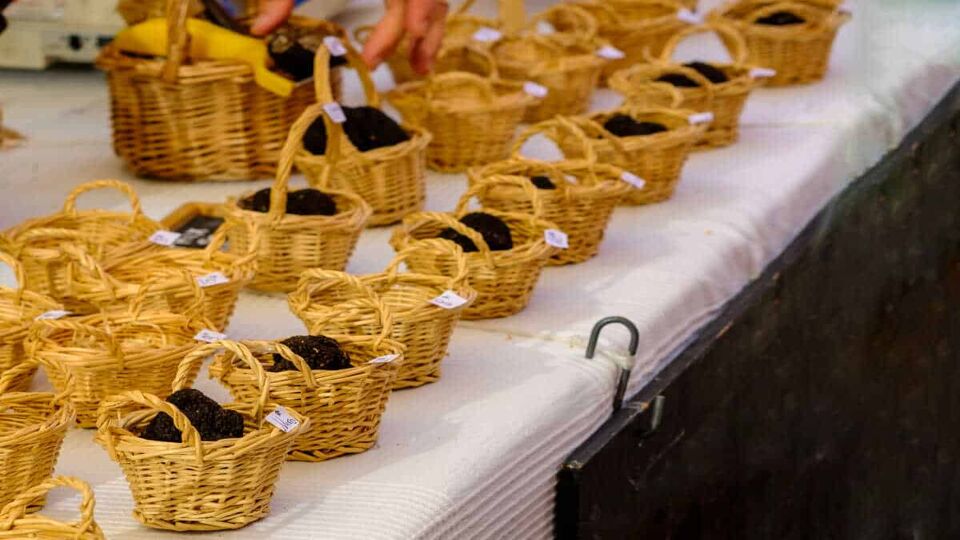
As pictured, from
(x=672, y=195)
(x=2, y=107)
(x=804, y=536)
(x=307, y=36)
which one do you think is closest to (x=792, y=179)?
(x=672, y=195)

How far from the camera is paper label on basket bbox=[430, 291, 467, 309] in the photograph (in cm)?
170

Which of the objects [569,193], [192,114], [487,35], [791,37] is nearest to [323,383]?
[569,193]

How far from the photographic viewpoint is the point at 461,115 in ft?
8.15

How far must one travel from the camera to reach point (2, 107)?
300 centimetres

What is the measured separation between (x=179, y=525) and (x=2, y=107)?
1844 millimetres

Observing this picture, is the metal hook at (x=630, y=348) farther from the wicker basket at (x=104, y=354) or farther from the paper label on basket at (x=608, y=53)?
the paper label on basket at (x=608, y=53)

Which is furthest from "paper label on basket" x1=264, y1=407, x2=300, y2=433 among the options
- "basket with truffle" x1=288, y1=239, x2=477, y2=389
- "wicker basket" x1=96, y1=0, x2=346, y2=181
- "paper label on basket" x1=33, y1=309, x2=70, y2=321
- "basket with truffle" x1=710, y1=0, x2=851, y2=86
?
"basket with truffle" x1=710, y1=0, x2=851, y2=86

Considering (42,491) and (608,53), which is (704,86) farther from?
(42,491)

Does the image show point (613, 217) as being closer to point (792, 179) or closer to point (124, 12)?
point (792, 179)

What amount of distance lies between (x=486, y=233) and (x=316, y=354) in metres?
0.45

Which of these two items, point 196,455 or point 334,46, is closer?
point 196,455

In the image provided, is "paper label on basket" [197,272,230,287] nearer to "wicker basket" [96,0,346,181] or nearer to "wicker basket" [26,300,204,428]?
"wicker basket" [26,300,204,428]

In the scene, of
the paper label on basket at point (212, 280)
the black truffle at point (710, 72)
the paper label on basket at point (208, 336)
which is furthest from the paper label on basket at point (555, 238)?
the black truffle at point (710, 72)

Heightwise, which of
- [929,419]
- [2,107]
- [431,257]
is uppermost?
[431,257]
